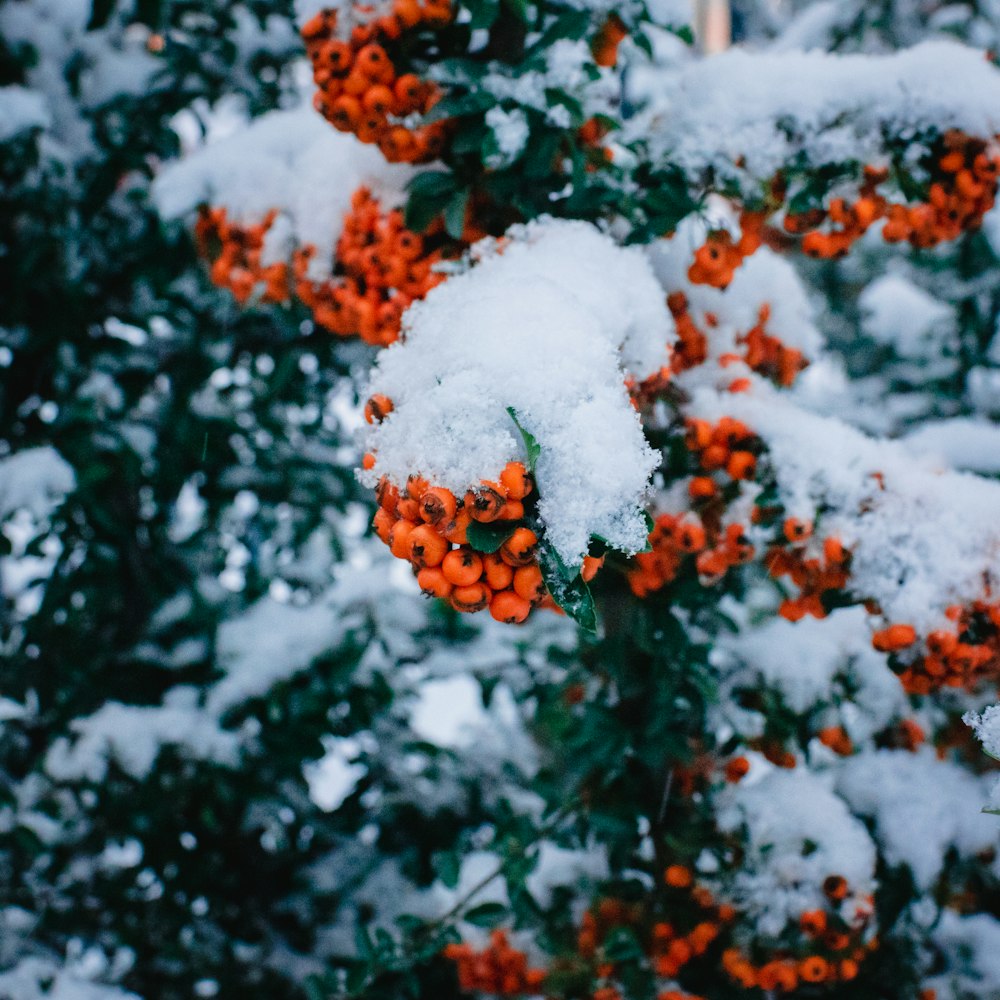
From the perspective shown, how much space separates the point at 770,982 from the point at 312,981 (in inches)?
40.9

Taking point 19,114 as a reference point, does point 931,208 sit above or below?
below

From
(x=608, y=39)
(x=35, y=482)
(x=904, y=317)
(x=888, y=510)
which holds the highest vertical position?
(x=904, y=317)

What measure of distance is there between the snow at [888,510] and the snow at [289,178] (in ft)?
3.06

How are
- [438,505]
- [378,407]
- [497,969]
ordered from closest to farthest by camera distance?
[438,505] < [378,407] < [497,969]

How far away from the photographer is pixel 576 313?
1233 millimetres

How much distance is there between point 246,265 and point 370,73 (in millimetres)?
712

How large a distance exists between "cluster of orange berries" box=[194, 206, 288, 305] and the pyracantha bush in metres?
0.01

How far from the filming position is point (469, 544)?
39.6 inches

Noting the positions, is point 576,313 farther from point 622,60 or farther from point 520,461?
point 622,60

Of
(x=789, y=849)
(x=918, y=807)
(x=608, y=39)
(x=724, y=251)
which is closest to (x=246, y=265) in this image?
(x=608, y=39)

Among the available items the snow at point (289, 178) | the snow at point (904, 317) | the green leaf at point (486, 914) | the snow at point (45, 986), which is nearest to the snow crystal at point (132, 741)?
the snow at point (45, 986)

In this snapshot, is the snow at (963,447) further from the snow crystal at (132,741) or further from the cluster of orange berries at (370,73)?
the snow crystal at (132,741)

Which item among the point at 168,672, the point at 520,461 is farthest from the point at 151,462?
the point at 520,461

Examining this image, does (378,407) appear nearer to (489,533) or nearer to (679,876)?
(489,533)
